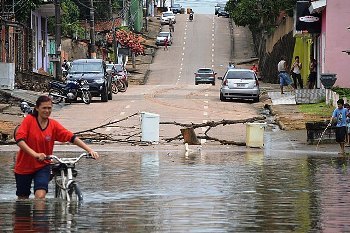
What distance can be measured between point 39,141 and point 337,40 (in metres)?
33.1

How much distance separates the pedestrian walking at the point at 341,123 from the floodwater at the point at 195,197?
1121 mm

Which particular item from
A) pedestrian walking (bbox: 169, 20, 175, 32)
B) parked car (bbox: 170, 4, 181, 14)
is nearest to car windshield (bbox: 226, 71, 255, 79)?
pedestrian walking (bbox: 169, 20, 175, 32)

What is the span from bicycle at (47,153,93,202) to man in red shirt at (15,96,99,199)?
130mm

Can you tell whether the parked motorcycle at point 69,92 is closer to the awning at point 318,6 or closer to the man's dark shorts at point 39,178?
the awning at point 318,6

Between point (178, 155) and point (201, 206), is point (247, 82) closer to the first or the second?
point (178, 155)

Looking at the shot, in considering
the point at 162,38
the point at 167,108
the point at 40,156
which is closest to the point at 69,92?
the point at 167,108

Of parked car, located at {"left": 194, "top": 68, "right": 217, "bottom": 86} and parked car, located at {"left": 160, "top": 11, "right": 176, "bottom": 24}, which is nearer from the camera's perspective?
parked car, located at {"left": 194, "top": 68, "right": 217, "bottom": 86}

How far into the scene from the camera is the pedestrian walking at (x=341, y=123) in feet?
84.8

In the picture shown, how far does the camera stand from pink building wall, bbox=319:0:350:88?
4441 cm

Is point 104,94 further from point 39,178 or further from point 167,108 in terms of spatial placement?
point 39,178

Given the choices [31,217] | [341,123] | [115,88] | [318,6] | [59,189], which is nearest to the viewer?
[31,217]

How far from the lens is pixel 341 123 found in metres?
26.2

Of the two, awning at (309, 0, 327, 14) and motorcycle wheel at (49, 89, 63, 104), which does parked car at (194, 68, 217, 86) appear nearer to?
awning at (309, 0, 327, 14)

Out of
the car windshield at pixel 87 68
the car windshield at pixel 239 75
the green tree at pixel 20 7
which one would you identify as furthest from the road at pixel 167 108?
the green tree at pixel 20 7
